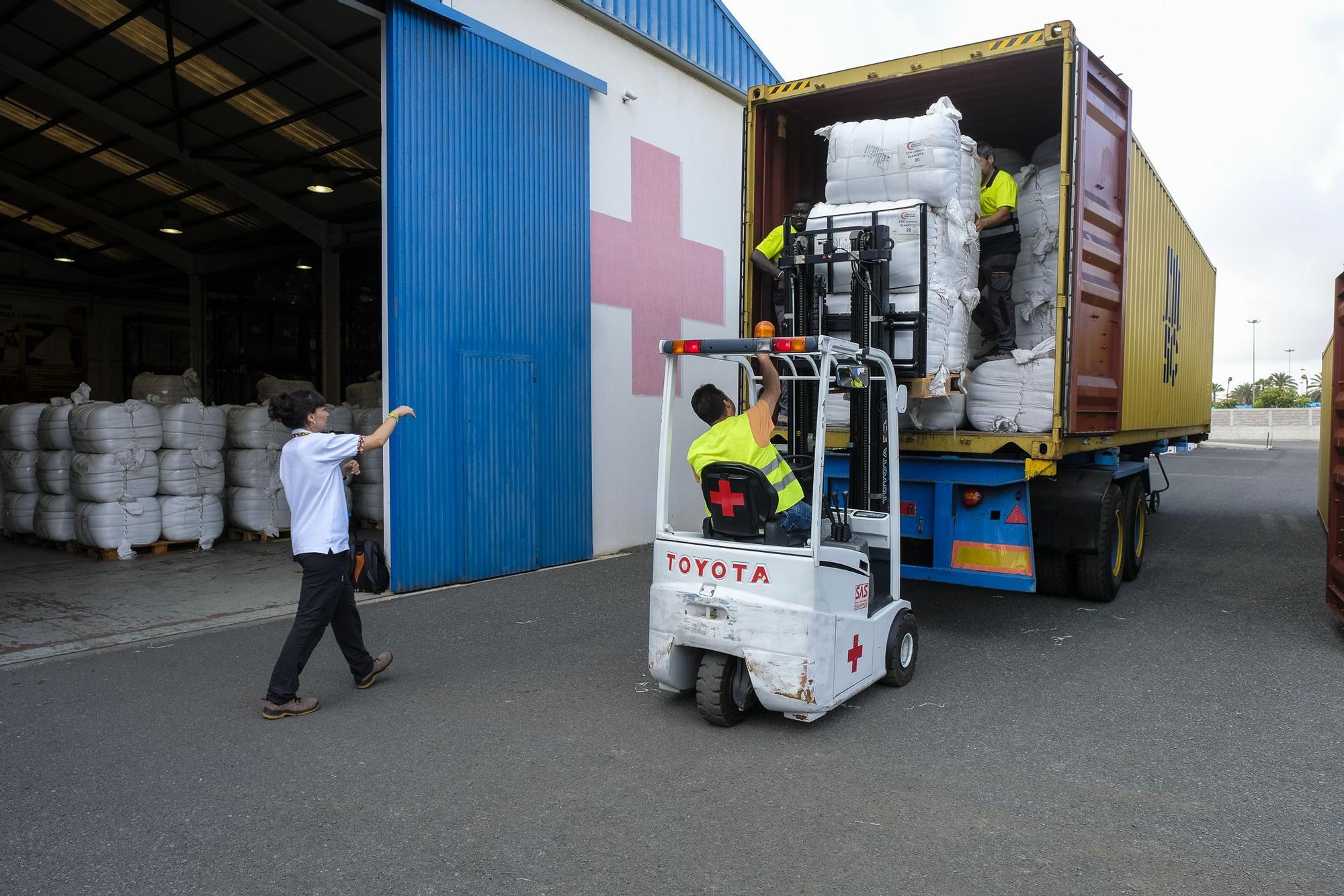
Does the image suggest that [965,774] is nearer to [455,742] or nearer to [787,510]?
[787,510]

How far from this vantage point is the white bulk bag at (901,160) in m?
5.56

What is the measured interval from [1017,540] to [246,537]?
27.9ft

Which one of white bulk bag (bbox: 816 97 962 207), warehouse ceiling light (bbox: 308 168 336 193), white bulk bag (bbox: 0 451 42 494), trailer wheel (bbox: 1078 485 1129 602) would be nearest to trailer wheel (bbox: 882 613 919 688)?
trailer wheel (bbox: 1078 485 1129 602)

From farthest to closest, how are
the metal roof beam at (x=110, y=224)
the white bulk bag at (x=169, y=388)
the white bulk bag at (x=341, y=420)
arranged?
the metal roof beam at (x=110, y=224)
the white bulk bag at (x=169, y=388)
the white bulk bag at (x=341, y=420)

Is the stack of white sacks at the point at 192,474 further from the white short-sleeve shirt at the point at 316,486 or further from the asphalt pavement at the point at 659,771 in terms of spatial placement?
the white short-sleeve shirt at the point at 316,486

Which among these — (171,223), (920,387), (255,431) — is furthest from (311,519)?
(171,223)

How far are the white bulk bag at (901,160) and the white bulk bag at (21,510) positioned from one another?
9325 mm

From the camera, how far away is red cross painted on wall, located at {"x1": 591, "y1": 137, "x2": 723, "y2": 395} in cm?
965

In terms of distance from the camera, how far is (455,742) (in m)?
4.23

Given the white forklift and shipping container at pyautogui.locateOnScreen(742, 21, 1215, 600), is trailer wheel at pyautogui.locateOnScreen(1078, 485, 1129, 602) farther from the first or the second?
the white forklift

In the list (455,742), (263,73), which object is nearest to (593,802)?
(455,742)

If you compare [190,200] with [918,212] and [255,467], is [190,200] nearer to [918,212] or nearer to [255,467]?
[255,467]

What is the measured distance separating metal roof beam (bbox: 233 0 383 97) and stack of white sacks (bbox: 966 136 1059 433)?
23.9ft

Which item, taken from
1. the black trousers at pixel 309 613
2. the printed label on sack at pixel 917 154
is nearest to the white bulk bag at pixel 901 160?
the printed label on sack at pixel 917 154
